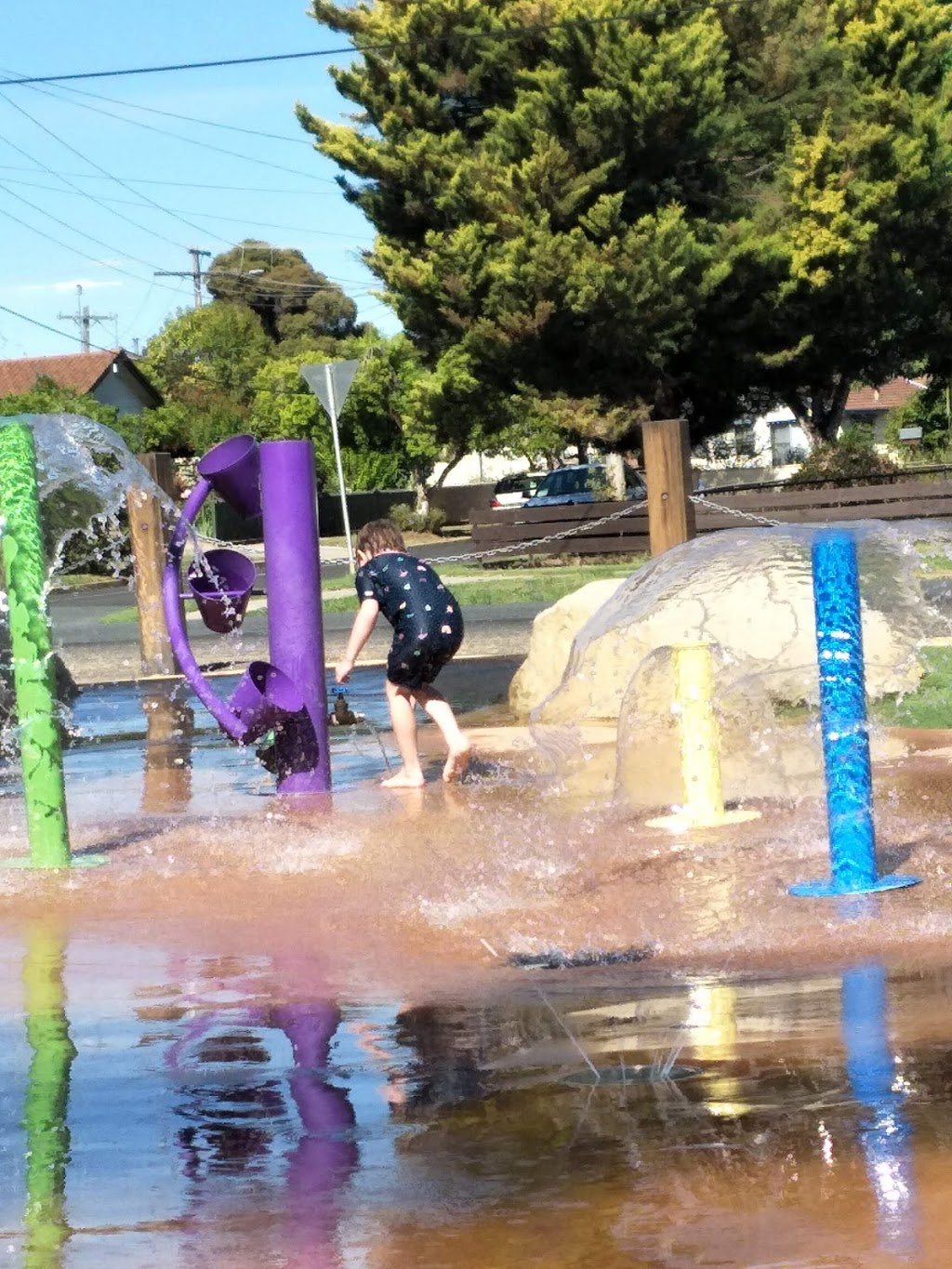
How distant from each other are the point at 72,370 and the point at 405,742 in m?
63.4

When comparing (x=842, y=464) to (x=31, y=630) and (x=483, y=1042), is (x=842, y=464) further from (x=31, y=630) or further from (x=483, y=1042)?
(x=483, y=1042)

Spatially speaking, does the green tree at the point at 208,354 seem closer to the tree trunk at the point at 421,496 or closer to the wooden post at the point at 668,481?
the tree trunk at the point at 421,496

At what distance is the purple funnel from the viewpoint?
964 centimetres

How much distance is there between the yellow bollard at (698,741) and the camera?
8055mm

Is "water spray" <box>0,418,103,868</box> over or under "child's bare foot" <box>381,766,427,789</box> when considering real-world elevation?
over

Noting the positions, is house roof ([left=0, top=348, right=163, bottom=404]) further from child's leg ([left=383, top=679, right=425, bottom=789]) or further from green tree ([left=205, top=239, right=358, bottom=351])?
child's leg ([left=383, top=679, right=425, bottom=789])

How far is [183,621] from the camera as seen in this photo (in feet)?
31.4

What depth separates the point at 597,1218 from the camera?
3.58 meters

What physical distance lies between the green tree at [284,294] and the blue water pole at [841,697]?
88.8m

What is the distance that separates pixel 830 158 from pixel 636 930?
36.2m

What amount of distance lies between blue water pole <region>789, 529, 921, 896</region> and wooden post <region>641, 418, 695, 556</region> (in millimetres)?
8949

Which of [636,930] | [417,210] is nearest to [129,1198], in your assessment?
[636,930]

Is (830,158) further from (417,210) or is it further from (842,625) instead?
(842,625)

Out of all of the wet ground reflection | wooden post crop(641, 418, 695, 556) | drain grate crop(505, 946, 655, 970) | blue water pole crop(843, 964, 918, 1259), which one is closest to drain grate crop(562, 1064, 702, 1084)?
the wet ground reflection
